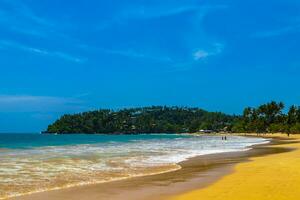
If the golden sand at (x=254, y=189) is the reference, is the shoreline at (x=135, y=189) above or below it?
below

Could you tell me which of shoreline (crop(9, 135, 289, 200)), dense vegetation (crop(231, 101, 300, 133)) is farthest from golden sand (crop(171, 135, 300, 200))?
dense vegetation (crop(231, 101, 300, 133))

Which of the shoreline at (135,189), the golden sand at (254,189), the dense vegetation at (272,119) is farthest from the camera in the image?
the dense vegetation at (272,119)

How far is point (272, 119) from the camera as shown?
180750mm

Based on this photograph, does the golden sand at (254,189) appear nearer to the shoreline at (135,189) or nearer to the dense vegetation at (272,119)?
the shoreline at (135,189)

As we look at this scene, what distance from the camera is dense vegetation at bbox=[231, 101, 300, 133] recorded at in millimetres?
165125

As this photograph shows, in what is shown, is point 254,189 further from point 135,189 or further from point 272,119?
point 272,119

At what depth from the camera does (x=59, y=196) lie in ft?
46.2

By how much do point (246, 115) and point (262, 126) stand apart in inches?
825

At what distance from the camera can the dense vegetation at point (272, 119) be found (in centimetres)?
16512

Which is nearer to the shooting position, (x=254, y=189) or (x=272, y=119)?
(x=254, y=189)

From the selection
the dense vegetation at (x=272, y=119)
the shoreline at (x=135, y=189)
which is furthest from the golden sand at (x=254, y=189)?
the dense vegetation at (x=272, y=119)

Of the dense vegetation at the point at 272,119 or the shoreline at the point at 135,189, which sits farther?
the dense vegetation at the point at 272,119

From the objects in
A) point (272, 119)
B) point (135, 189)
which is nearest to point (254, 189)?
point (135, 189)

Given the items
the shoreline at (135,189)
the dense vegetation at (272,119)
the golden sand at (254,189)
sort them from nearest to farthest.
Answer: the golden sand at (254,189)
the shoreline at (135,189)
the dense vegetation at (272,119)
